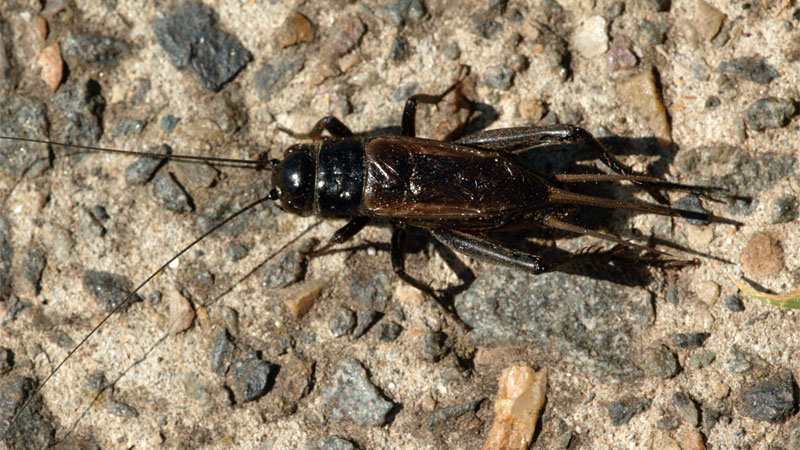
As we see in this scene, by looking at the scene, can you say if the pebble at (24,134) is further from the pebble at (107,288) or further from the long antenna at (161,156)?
the pebble at (107,288)

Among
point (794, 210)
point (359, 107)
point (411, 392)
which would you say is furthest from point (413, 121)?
point (794, 210)

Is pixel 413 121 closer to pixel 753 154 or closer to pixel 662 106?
pixel 662 106

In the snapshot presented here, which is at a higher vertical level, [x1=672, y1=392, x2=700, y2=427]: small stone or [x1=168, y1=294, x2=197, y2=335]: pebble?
[x1=168, y1=294, x2=197, y2=335]: pebble

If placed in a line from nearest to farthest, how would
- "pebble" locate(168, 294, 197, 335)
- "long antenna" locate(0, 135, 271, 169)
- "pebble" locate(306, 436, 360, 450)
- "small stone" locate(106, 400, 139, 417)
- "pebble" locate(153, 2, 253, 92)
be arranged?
1. "pebble" locate(306, 436, 360, 450)
2. "small stone" locate(106, 400, 139, 417)
3. "pebble" locate(168, 294, 197, 335)
4. "long antenna" locate(0, 135, 271, 169)
5. "pebble" locate(153, 2, 253, 92)

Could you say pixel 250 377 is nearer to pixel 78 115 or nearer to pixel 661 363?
pixel 78 115

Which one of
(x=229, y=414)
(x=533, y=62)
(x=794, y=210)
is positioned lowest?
(x=229, y=414)

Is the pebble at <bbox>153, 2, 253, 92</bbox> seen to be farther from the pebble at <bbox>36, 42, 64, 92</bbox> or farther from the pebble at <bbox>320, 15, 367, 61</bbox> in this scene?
the pebble at <bbox>36, 42, 64, 92</bbox>

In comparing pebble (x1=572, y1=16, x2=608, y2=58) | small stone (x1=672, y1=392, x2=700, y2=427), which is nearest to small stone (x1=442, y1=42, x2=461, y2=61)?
pebble (x1=572, y1=16, x2=608, y2=58)

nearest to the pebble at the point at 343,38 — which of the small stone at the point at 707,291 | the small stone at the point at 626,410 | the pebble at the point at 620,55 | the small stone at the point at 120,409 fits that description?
the pebble at the point at 620,55
